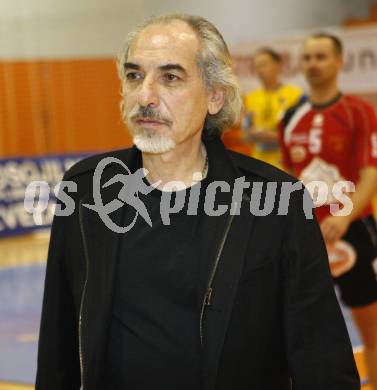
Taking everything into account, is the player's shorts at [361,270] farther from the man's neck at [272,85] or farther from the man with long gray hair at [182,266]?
the man's neck at [272,85]

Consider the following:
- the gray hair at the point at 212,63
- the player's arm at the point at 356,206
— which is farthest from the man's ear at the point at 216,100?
the player's arm at the point at 356,206

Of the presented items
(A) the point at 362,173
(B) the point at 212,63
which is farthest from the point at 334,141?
(B) the point at 212,63

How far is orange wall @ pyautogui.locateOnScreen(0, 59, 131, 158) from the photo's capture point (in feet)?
54.4

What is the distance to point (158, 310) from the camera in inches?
106

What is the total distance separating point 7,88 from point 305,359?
14.6 metres

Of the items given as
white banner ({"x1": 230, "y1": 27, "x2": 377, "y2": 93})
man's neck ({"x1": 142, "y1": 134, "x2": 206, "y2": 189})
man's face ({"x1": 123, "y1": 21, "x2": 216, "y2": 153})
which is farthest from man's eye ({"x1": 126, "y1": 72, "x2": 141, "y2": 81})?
white banner ({"x1": 230, "y1": 27, "x2": 377, "y2": 93})

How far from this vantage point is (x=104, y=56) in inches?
710

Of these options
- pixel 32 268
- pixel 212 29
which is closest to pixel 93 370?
pixel 212 29

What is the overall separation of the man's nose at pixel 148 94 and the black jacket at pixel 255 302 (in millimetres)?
353

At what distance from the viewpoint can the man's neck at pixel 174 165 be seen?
2.94 metres

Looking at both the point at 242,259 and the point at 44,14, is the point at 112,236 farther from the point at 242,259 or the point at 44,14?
the point at 44,14

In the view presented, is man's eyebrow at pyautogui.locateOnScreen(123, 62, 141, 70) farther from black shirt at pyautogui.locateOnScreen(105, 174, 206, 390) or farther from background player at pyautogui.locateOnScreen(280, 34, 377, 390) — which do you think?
background player at pyautogui.locateOnScreen(280, 34, 377, 390)

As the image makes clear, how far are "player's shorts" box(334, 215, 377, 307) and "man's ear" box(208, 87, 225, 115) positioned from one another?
2.60 m

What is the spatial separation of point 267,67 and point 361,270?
5389 millimetres
